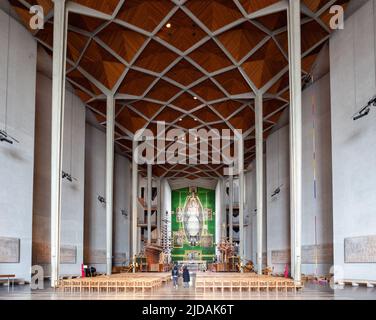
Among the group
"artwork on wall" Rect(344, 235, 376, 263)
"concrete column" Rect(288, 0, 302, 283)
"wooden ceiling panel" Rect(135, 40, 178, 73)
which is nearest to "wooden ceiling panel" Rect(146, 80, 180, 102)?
"wooden ceiling panel" Rect(135, 40, 178, 73)

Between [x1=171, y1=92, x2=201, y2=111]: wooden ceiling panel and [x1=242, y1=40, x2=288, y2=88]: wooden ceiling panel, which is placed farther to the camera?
[x1=171, y1=92, x2=201, y2=111]: wooden ceiling panel

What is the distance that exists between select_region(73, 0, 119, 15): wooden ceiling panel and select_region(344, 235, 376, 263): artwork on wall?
14.8 m

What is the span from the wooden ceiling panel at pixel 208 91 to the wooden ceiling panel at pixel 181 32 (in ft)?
15.9

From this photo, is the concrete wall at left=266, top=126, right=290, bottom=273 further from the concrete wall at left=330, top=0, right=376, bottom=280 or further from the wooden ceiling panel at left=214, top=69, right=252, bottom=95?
the concrete wall at left=330, top=0, right=376, bottom=280

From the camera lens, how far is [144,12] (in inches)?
921

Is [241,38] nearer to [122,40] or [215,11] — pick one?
[215,11]

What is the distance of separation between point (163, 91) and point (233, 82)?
16.2 ft

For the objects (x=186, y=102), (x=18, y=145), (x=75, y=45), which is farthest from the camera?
(x=186, y=102)

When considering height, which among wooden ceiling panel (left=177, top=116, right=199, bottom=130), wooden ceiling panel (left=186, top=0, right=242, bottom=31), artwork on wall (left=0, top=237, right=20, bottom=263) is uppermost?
wooden ceiling panel (left=186, top=0, right=242, bottom=31)

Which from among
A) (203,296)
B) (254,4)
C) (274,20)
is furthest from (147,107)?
(203,296)

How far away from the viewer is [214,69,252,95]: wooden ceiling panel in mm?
29102

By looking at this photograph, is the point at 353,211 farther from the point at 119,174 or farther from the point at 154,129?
the point at 119,174

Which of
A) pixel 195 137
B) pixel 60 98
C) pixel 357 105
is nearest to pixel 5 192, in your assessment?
pixel 60 98

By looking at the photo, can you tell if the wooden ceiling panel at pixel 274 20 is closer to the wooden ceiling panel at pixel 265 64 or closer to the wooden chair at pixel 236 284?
the wooden ceiling panel at pixel 265 64
